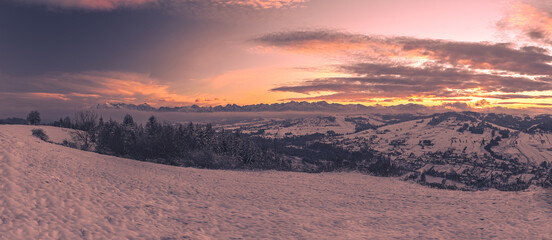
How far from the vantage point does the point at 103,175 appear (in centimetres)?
2383

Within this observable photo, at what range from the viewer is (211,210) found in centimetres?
1791

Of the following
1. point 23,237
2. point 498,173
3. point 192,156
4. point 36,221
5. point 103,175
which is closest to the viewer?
point 23,237

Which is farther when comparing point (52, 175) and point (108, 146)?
point (108, 146)

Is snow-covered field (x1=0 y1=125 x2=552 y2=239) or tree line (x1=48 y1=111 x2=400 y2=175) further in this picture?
tree line (x1=48 y1=111 x2=400 y2=175)

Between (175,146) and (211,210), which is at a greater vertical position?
(211,210)

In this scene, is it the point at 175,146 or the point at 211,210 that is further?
the point at 175,146

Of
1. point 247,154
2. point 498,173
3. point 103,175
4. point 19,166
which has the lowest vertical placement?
point 498,173

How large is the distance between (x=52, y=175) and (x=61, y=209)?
790 cm

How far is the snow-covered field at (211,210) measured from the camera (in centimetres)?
1262

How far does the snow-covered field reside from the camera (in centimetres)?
1262

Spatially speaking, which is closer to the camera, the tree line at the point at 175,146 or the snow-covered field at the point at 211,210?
the snow-covered field at the point at 211,210

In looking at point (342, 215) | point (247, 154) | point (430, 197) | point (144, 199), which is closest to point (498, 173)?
point (247, 154)

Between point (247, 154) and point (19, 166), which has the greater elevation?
point (19, 166)

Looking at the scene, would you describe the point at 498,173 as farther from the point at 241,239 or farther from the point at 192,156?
the point at 241,239
